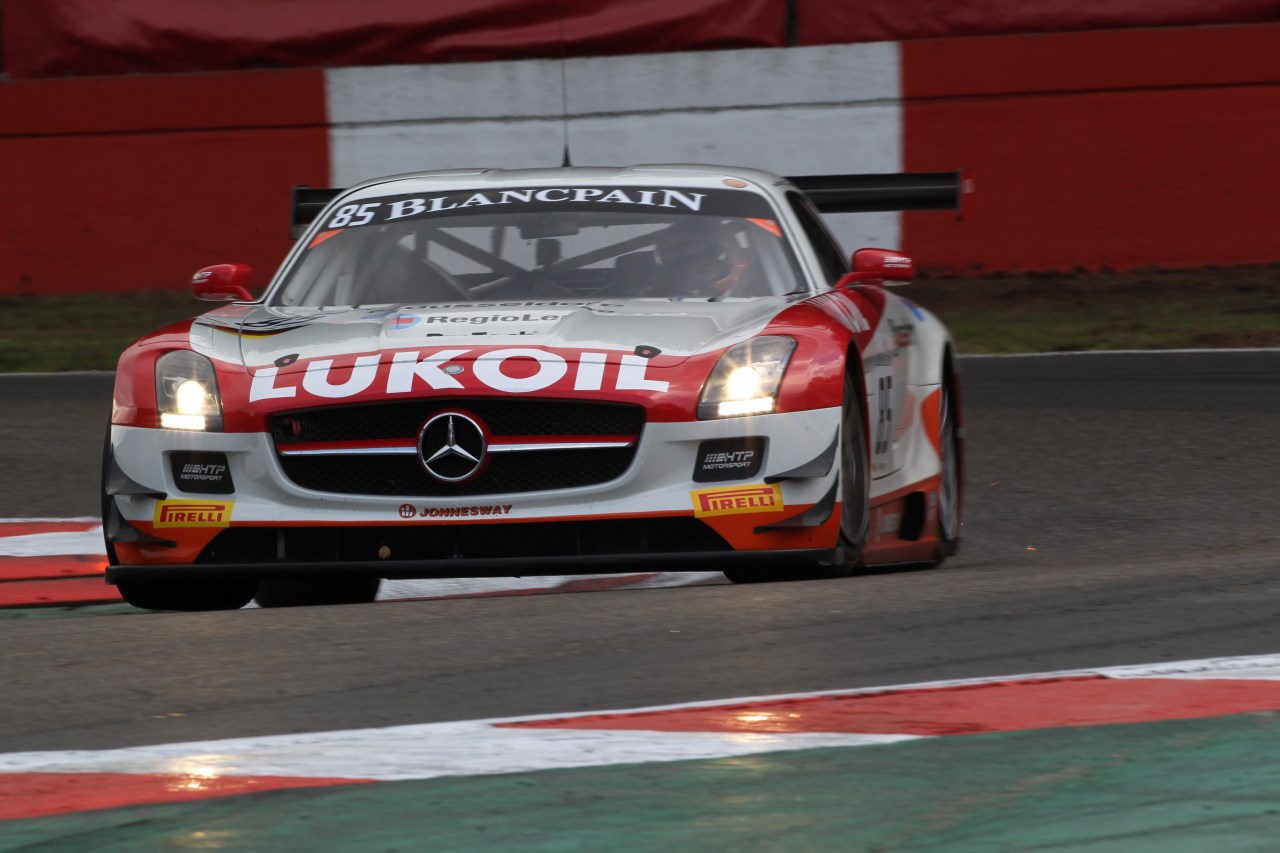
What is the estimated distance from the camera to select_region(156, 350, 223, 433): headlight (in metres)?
Answer: 5.72

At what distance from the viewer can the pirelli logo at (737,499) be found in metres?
5.54

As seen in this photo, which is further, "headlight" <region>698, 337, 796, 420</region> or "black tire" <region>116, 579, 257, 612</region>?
"black tire" <region>116, 579, 257, 612</region>

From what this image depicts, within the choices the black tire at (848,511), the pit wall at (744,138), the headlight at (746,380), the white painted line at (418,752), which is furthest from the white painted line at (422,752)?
the pit wall at (744,138)

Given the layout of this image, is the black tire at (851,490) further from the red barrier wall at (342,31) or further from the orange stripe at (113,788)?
the red barrier wall at (342,31)

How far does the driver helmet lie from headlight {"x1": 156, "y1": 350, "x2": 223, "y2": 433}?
1464mm

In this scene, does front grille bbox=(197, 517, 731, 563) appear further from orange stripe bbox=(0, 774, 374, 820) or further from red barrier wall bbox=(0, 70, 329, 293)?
red barrier wall bbox=(0, 70, 329, 293)

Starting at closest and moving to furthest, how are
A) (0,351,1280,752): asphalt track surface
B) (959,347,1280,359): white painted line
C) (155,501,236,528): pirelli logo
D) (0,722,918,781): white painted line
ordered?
1. (0,722,918,781): white painted line
2. (0,351,1280,752): asphalt track surface
3. (155,501,236,528): pirelli logo
4. (959,347,1280,359): white painted line

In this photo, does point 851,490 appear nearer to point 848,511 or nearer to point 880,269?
point 848,511

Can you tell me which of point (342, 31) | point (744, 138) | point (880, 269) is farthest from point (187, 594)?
point (342, 31)

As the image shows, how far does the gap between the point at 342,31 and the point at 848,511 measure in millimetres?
13931

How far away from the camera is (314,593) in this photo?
663 cm

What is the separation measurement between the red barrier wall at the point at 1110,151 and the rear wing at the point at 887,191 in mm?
7844

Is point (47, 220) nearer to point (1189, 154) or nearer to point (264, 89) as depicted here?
point (264, 89)

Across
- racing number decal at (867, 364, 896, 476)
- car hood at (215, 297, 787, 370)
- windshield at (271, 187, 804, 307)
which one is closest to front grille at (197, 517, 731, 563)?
car hood at (215, 297, 787, 370)
